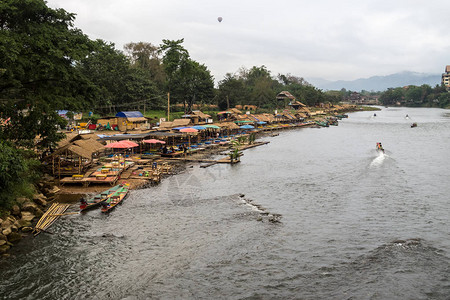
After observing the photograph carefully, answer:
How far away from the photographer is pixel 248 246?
15.4 meters

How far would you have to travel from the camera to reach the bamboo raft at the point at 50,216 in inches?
624

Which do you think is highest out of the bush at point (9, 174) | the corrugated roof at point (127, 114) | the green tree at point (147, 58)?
the green tree at point (147, 58)

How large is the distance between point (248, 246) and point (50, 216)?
383 inches

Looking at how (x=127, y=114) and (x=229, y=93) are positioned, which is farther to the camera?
(x=229, y=93)

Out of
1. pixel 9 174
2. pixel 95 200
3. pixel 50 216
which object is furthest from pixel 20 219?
pixel 95 200

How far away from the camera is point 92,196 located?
20.3 meters

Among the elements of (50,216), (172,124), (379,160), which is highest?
(172,124)

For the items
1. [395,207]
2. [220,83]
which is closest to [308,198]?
[395,207]

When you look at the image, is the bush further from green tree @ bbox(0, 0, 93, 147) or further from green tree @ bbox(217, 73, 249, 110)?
green tree @ bbox(217, 73, 249, 110)

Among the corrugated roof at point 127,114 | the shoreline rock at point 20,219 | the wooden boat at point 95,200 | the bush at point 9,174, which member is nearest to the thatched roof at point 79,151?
the shoreline rock at point 20,219

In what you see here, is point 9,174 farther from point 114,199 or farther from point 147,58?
point 147,58

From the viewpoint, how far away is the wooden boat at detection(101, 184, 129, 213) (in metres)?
18.3

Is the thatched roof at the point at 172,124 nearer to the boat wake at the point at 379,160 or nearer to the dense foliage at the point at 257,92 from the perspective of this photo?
the boat wake at the point at 379,160

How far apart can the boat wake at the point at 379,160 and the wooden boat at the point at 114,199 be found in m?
23.7
